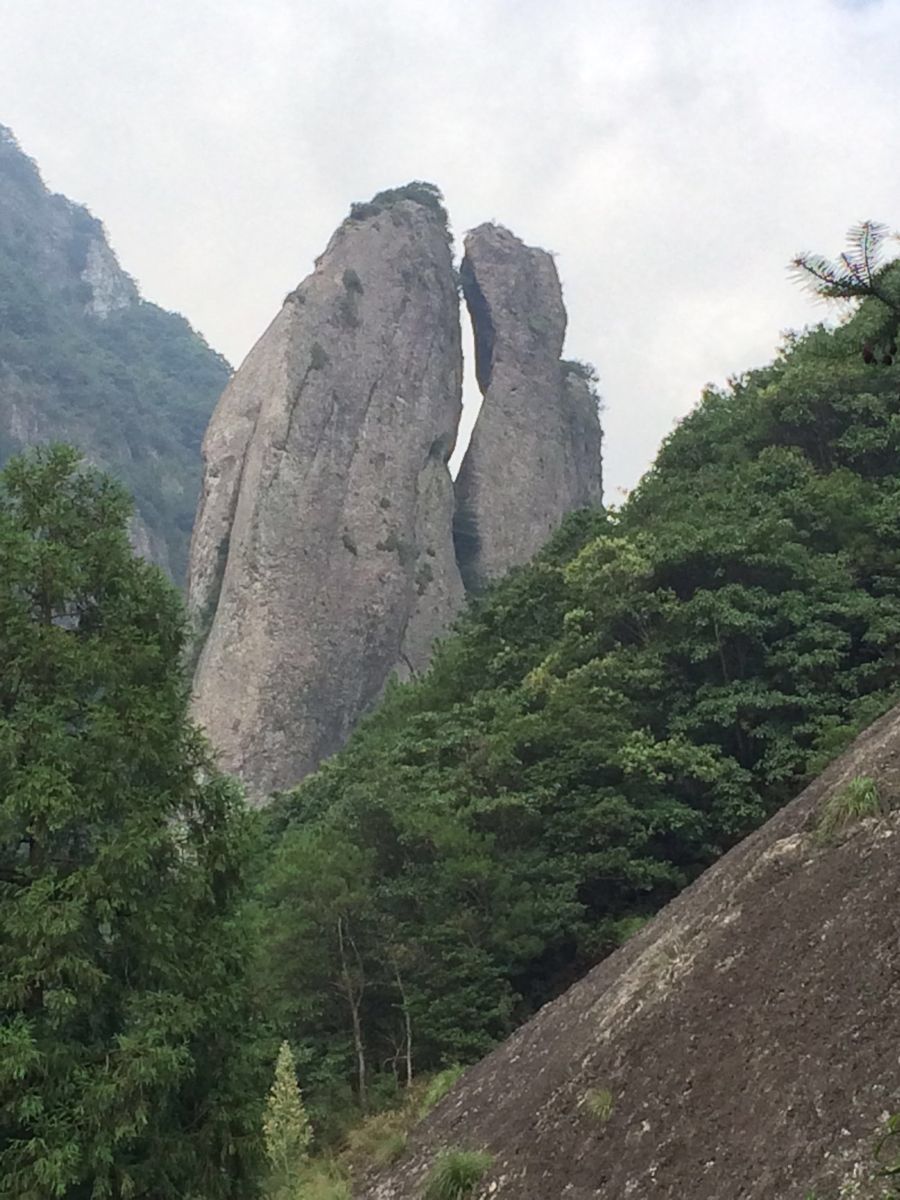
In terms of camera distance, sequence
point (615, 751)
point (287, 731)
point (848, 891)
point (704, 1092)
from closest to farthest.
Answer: point (704, 1092)
point (848, 891)
point (615, 751)
point (287, 731)

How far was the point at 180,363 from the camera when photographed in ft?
255

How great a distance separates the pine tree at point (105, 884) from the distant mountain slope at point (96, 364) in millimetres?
38843

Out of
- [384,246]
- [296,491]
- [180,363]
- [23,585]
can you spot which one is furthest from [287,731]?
[180,363]

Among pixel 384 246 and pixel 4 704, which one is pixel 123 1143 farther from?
pixel 384 246

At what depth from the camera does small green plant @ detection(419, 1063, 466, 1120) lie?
1211 centimetres

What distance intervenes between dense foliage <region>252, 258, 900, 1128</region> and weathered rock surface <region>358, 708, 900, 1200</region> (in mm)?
4914

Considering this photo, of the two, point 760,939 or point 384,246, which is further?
point 384,246

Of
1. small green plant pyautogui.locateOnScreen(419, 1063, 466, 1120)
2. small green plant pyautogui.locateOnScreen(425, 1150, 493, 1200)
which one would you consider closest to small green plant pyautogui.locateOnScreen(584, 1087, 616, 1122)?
small green plant pyautogui.locateOnScreen(425, 1150, 493, 1200)

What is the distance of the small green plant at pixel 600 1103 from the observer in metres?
7.15

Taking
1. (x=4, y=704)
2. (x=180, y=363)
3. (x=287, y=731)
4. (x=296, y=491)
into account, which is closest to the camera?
(x=4, y=704)

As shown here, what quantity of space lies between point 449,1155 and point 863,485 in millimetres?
16334

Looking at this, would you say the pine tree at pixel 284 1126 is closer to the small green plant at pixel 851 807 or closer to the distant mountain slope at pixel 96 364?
the small green plant at pixel 851 807

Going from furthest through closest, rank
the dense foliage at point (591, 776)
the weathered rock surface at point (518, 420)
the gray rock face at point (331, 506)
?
1. the weathered rock surface at point (518, 420)
2. the gray rock face at point (331, 506)
3. the dense foliage at point (591, 776)

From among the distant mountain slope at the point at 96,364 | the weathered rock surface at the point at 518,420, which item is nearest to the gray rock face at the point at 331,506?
the weathered rock surface at the point at 518,420
